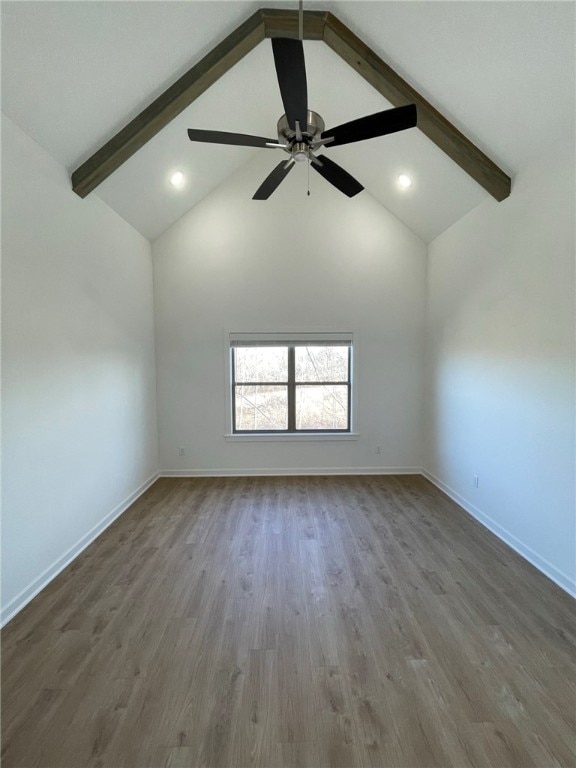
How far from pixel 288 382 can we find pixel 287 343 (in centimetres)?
55

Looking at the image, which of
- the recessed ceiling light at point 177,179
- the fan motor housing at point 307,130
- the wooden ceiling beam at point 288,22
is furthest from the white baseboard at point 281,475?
the wooden ceiling beam at point 288,22

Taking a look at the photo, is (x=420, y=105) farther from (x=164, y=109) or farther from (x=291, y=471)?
(x=291, y=471)

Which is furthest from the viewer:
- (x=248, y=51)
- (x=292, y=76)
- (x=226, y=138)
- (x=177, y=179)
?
(x=177, y=179)

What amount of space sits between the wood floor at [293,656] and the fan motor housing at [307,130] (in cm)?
300

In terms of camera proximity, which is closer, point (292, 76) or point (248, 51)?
point (292, 76)

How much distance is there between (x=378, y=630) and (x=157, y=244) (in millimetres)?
4803

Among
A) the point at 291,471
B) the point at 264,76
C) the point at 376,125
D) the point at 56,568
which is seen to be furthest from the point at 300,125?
the point at 291,471

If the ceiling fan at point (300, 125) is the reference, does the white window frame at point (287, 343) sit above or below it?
below

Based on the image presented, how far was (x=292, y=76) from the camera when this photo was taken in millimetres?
1861

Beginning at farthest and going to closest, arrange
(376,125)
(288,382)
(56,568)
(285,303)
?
(288,382) < (285,303) < (56,568) < (376,125)

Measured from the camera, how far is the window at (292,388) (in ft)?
16.2

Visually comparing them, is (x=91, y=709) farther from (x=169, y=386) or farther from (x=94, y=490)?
(x=169, y=386)

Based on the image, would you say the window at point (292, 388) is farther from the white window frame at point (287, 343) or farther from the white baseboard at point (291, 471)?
the white baseboard at point (291, 471)

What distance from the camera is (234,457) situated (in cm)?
488
